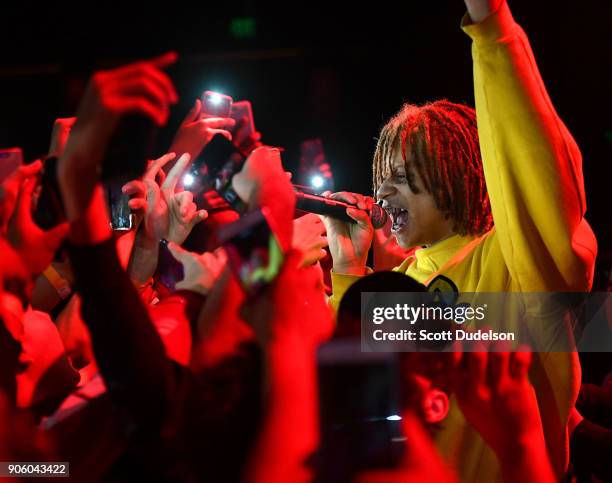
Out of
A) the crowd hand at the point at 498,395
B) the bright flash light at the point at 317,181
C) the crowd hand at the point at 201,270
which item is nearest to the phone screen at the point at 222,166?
the crowd hand at the point at 201,270

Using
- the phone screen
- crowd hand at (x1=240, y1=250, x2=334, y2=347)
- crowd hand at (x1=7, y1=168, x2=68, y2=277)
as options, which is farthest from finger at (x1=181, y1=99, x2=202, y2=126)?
crowd hand at (x1=240, y1=250, x2=334, y2=347)

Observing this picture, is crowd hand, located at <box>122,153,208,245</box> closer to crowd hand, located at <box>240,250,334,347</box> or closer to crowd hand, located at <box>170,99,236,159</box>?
crowd hand, located at <box>170,99,236,159</box>

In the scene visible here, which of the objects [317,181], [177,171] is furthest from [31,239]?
[317,181]

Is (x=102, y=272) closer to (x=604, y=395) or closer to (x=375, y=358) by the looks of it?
(x=375, y=358)

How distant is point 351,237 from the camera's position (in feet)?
6.23

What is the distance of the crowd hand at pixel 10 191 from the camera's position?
1.02 meters

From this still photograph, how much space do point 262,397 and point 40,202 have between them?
1.97ft

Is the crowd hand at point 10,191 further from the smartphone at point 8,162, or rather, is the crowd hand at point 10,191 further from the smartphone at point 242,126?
the smartphone at point 242,126

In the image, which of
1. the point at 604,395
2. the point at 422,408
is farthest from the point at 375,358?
the point at 604,395

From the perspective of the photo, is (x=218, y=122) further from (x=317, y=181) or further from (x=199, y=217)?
(x=317, y=181)

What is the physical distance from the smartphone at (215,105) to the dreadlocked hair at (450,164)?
62 cm

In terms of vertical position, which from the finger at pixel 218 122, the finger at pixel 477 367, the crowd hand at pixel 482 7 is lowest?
the finger at pixel 477 367

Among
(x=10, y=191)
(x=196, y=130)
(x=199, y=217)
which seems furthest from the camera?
(x=196, y=130)

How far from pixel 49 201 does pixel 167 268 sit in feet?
2.73
